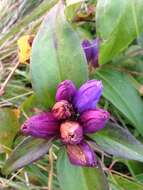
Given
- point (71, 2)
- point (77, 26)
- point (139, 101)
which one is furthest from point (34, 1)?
point (139, 101)

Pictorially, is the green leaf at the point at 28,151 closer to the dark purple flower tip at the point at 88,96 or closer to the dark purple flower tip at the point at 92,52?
the dark purple flower tip at the point at 88,96

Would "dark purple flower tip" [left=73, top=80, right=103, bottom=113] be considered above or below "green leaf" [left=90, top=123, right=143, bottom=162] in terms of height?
above

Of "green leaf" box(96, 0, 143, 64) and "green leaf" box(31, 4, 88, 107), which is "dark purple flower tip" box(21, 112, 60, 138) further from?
"green leaf" box(96, 0, 143, 64)

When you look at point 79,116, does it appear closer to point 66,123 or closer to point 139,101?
point 66,123

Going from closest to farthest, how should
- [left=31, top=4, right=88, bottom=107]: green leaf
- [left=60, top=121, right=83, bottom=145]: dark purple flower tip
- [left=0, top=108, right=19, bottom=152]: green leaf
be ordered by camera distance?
[left=60, top=121, right=83, bottom=145]: dark purple flower tip, [left=31, top=4, right=88, bottom=107]: green leaf, [left=0, top=108, right=19, bottom=152]: green leaf

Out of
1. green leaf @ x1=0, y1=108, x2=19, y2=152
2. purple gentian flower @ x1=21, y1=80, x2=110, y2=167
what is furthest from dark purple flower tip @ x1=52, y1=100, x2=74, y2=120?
green leaf @ x1=0, y1=108, x2=19, y2=152

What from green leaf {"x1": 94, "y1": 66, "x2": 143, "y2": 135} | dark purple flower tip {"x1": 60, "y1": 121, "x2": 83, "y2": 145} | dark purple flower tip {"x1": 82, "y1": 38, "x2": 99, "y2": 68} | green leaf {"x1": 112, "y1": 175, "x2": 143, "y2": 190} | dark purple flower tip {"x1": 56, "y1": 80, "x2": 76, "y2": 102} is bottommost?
green leaf {"x1": 112, "y1": 175, "x2": 143, "y2": 190}

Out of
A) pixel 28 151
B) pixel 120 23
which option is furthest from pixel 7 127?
pixel 120 23

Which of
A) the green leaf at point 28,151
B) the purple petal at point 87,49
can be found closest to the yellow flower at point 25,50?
the purple petal at point 87,49
